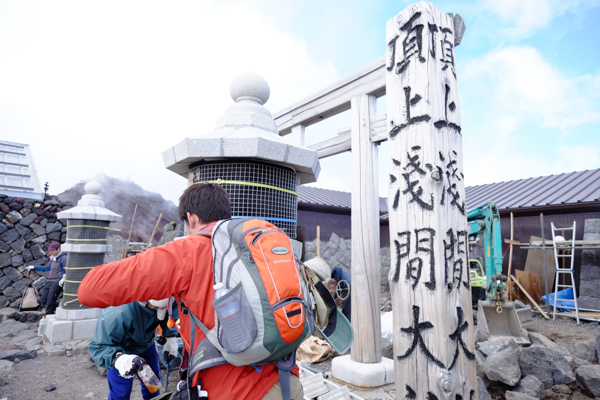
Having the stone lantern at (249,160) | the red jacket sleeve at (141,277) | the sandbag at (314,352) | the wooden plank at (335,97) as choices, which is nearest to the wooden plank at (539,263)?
the sandbag at (314,352)

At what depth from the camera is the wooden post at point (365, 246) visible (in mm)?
3998

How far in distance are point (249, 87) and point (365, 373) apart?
3.42 m

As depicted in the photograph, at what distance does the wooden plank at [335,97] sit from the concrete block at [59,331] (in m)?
5.93

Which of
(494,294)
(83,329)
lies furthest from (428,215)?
(83,329)

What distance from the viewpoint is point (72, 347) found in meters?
6.35

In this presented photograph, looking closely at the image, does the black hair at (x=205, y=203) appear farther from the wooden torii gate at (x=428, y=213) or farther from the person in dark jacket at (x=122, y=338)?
the wooden torii gate at (x=428, y=213)

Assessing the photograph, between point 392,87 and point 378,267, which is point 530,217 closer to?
point 378,267

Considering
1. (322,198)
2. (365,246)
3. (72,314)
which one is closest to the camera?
(365,246)

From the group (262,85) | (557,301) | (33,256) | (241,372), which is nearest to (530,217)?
(557,301)

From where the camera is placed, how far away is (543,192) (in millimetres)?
11648

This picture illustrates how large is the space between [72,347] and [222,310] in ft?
22.7

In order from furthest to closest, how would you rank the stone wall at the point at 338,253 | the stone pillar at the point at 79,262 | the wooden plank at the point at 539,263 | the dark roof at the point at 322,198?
the dark roof at the point at 322,198 → the stone wall at the point at 338,253 → the wooden plank at the point at 539,263 → the stone pillar at the point at 79,262

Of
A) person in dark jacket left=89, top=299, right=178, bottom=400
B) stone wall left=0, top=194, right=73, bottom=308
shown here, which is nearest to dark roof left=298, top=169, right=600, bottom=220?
stone wall left=0, top=194, right=73, bottom=308

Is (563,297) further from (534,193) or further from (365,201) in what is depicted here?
Result: (365,201)
